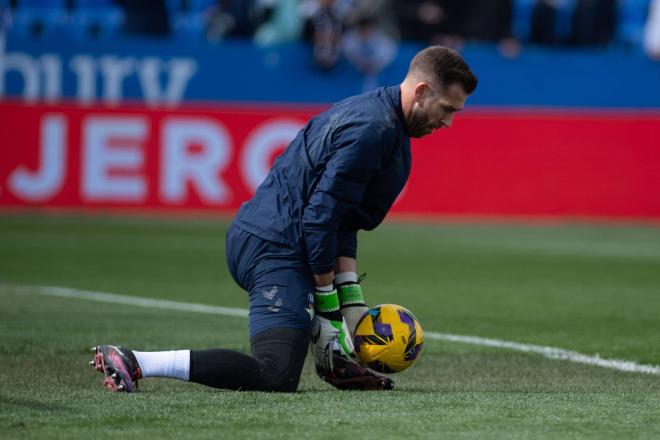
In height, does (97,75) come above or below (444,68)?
below

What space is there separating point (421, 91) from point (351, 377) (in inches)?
60.3

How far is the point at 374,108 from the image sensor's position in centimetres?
650

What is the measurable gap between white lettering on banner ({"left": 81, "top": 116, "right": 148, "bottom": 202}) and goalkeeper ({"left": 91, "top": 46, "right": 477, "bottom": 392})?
43.1ft

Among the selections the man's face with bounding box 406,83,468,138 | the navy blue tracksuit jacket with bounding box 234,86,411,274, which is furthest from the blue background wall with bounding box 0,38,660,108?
the man's face with bounding box 406,83,468,138

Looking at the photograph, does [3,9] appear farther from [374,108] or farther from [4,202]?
[374,108]

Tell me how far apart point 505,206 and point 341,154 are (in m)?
15.3

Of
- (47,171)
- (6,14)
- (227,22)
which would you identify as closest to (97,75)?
(6,14)

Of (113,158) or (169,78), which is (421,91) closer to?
(113,158)

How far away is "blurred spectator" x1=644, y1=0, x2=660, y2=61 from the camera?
24.9 metres

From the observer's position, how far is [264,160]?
20.4 metres

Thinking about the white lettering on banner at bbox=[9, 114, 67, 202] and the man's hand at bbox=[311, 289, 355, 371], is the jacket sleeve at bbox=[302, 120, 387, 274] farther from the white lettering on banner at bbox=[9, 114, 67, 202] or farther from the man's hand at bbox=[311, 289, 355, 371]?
the white lettering on banner at bbox=[9, 114, 67, 202]

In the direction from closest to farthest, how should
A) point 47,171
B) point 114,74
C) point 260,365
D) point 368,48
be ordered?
point 260,365 < point 47,171 < point 114,74 < point 368,48

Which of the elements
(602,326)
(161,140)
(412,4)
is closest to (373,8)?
(412,4)

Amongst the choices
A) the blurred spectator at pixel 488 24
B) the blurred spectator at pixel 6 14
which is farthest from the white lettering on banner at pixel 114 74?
the blurred spectator at pixel 488 24
